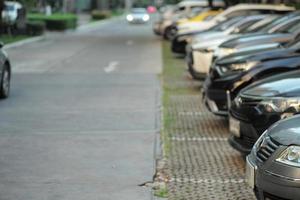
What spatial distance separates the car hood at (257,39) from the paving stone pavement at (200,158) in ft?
4.65

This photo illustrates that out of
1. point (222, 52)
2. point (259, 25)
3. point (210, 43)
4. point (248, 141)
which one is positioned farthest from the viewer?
point (259, 25)

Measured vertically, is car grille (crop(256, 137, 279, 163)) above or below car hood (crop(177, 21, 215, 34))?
above

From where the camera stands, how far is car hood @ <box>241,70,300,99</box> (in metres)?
6.82

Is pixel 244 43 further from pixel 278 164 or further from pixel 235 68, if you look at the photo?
pixel 278 164

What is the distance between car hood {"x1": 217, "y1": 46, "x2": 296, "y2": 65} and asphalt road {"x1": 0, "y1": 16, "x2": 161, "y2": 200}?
4.86ft

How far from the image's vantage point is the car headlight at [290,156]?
476cm

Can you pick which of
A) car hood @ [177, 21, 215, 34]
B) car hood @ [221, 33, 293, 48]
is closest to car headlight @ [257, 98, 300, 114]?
car hood @ [221, 33, 293, 48]

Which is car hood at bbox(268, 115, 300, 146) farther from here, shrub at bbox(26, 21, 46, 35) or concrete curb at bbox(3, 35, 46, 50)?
shrub at bbox(26, 21, 46, 35)

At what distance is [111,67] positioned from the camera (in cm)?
1923

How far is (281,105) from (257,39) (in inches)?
232

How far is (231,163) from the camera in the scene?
25.5ft

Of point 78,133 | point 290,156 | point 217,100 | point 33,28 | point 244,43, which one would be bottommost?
point 33,28

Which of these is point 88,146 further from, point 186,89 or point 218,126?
point 186,89

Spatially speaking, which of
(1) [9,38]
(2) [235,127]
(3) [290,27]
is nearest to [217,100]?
(2) [235,127]
